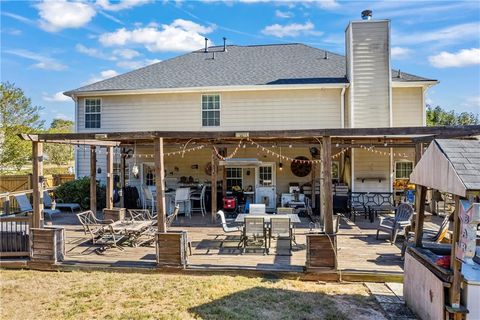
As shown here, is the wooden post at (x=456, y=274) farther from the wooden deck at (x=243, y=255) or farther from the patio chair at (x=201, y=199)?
the patio chair at (x=201, y=199)

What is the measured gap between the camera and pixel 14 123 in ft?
67.7

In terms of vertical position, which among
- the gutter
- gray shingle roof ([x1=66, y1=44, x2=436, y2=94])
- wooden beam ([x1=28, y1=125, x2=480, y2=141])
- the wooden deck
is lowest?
the wooden deck

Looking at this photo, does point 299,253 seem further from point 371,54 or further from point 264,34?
point 264,34

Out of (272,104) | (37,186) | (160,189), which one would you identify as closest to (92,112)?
(272,104)

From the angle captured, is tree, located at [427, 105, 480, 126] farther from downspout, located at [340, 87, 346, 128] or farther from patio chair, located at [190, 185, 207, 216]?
patio chair, located at [190, 185, 207, 216]

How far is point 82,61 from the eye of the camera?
62.8 ft

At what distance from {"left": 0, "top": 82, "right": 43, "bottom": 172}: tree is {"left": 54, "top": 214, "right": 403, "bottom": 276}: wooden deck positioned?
1359 cm

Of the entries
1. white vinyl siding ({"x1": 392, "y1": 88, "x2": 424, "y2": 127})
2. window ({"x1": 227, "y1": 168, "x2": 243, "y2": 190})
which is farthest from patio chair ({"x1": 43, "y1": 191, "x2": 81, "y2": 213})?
white vinyl siding ({"x1": 392, "y1": 88, "x2": 424, "y2": 127})

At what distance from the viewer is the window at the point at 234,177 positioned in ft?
49.0

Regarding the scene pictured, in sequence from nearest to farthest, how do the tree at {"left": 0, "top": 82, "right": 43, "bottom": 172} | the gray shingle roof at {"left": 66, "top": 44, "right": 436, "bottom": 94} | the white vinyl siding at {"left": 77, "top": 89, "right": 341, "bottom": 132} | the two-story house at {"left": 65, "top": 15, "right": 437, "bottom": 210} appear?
1. the two-story house at {"left": 65, "top": 15, "right": 437, "bottom": 210}
2. the white vinyl siding at {"left": 77, "top": 89, "right": 341, "bottom": 132}
3. the gray shingle roof at {"left": 66, "top": 44, "right": 436, "bottom": 94}
4. the tree at {"left": 0, "top": 82, "right": 43, "bottom": 172}

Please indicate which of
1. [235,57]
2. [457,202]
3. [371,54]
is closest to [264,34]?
[235,57]

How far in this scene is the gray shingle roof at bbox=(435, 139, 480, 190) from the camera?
3.63 m

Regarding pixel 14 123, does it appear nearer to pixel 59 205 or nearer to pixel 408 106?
pixel 59 205

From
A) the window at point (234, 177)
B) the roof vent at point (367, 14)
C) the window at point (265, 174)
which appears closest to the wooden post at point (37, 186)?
the window at point (234, 177)
